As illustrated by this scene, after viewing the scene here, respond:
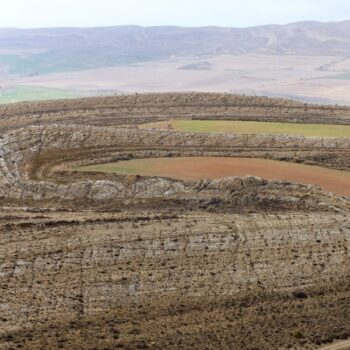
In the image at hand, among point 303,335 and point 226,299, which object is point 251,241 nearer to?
point 226,299

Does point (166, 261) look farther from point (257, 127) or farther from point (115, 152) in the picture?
point (257, 127)

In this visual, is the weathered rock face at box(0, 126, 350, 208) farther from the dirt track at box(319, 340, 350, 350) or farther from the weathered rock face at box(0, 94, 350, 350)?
the dirt track at box(319, 340, 350, 350)

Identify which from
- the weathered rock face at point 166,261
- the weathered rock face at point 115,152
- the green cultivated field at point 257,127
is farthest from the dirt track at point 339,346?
the green cultivated field at point 257,127

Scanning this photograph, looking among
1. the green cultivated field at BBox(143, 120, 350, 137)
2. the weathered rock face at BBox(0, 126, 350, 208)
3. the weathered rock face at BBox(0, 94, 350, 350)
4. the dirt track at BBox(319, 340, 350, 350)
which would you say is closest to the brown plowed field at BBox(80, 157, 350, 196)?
the weathered rock face at BBox(0, 126, 350, 208)

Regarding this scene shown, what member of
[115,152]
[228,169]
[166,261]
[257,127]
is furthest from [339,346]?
[257,127]

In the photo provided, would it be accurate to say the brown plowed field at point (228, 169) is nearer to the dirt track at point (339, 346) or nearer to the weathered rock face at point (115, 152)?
the weathered rock face at point (115, 152)
